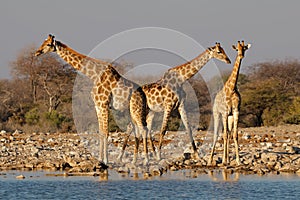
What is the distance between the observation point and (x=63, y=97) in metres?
40.3

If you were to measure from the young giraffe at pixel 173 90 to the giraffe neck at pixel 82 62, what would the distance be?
1.49 metres

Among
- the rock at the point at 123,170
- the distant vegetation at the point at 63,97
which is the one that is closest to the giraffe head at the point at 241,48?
the rock at the point at 123,170

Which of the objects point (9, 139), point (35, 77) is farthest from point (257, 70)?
point (9, 139)

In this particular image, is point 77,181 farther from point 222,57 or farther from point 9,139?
point 9,139

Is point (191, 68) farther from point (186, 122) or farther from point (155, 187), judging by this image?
point (155, 187)

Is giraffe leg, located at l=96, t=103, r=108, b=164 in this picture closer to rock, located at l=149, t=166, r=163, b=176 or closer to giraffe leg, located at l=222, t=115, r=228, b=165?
rock, located at l=149, t=166, r=163, b=176

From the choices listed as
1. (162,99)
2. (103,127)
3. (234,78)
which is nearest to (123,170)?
(103,127)

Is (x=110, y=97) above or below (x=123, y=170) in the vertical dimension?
above

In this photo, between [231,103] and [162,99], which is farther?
[162,99]

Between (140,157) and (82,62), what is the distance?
3033 millimetres

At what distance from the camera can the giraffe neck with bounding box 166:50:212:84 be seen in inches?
746

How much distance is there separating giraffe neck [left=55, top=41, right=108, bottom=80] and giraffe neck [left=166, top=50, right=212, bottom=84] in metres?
2.08

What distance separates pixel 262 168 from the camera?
1716cm

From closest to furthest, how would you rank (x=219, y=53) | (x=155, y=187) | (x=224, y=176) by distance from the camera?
(x=155, y=187), (x=224, y=176), (x=219, y=53)
